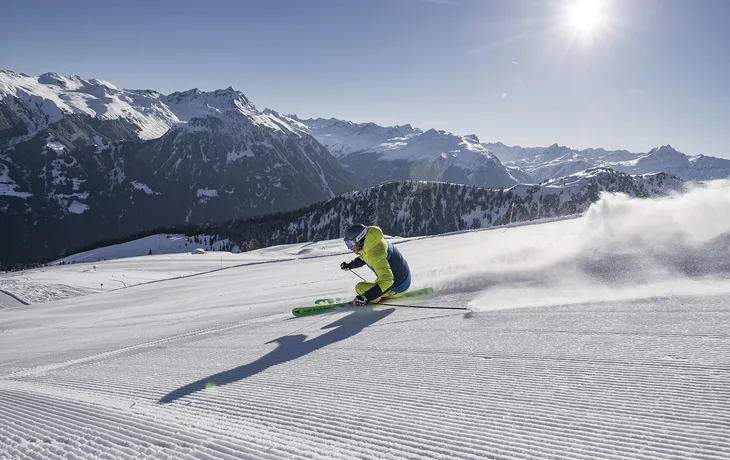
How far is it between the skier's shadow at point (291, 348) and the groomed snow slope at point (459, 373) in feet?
0.17

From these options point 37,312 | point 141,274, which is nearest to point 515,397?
point 37,312

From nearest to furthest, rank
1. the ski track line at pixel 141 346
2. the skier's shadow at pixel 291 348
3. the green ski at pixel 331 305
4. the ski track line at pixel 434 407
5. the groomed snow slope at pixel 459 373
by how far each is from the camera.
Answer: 1. the ski track line at pixel 434 407
2. the groomed snow slope at pixel 459 373
3. the skier's shadow at pixel 291 348
4. the ski track line at pixel 141 346
5. the green ski at pixel 331 305

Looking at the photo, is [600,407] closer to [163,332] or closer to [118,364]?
[118,364]

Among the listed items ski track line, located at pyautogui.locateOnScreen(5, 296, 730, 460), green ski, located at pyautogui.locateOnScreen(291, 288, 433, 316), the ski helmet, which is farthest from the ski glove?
ski track line, located at pyautogui.locateOnScreen(5, 296, 730, 460)

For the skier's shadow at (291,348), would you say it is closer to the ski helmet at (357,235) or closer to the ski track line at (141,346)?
the ski helmet at (357,235)

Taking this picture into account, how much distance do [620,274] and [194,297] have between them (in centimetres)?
1506

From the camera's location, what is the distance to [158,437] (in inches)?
117

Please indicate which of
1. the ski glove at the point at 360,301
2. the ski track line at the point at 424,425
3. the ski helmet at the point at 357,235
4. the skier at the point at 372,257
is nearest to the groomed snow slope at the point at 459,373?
the ski track line at the point at 424,425

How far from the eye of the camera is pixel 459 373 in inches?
158

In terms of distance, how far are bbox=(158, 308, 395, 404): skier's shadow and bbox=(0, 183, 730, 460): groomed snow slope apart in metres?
0.05

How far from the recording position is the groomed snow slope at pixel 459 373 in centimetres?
272

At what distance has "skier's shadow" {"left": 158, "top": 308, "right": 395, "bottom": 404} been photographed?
4488 mm

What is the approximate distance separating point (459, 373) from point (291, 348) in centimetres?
290

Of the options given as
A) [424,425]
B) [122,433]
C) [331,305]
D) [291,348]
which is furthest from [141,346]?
[424,425]
